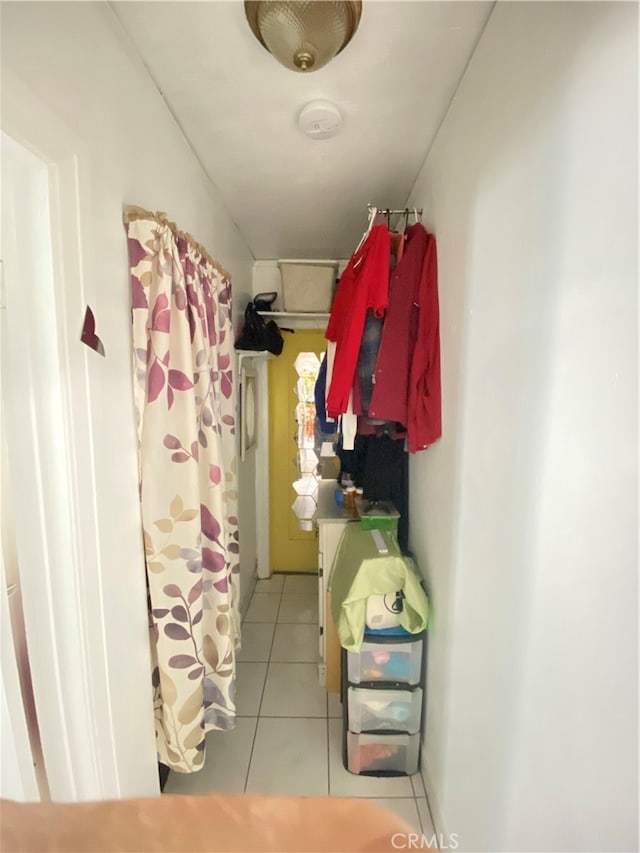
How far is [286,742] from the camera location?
5.91ft

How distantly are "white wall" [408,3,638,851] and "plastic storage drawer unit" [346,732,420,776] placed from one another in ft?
0.96

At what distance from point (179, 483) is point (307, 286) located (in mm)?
1896

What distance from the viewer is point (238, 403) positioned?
99.7 inches

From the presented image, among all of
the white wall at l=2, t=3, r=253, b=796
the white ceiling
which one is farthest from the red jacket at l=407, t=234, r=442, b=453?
the white wall at l=2, t=3, r=253, b=796

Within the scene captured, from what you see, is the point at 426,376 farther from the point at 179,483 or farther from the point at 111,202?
the point at 111,202

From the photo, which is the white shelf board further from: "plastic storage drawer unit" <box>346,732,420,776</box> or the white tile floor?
"plastic storage drawer unit" <box>346,732,420,776</box>

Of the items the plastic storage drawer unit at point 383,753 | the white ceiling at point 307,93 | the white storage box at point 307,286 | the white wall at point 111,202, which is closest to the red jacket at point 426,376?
the white ceiling at point 307,93

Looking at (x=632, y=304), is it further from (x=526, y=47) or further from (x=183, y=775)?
(x=183, y=775)

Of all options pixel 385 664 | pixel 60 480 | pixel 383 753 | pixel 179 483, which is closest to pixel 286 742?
pixel 383 753

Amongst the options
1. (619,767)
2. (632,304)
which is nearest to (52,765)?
(619,767)

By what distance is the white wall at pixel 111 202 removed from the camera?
Result: 0.76 meters

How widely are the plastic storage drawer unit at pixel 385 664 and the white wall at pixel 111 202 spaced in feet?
2.43

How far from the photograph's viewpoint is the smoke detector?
4.24 ft

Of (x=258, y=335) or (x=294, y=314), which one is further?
(x=294, y=314)
